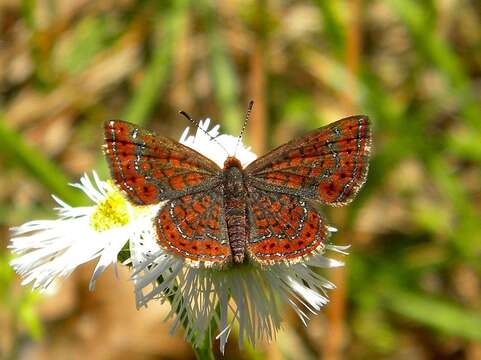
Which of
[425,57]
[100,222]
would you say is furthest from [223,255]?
[425,57]

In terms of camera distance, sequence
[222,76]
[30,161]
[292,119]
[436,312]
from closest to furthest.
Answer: [30,161], [436,312], [222,76], [292,119]

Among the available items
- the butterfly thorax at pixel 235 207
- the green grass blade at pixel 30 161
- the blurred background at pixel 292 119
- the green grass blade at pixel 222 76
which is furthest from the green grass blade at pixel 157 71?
the butterfly thorax at pixel 235 207

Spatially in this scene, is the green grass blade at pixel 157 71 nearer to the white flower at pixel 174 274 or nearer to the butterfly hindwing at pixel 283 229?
the white flower at pixel 174 274

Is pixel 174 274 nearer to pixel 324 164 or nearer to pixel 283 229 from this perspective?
pixel 283 229

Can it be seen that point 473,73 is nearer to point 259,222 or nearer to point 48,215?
point 48,215

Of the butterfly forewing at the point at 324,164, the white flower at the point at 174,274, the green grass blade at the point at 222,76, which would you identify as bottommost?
the white flower at the point at 174,274

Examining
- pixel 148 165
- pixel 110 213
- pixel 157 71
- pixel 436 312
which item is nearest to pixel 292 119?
pixel 157 71

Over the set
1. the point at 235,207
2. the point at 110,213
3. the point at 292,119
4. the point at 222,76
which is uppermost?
the point at 222,76
